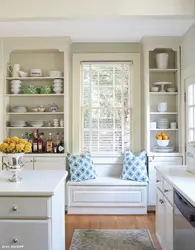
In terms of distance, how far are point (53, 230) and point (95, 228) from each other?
1696mm

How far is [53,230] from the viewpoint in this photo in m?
2.33

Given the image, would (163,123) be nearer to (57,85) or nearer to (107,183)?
(107,183)

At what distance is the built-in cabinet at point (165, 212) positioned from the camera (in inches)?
104

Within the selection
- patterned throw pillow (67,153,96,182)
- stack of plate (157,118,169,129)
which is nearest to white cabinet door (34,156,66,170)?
patterned throw pillow (67,153,96,182)

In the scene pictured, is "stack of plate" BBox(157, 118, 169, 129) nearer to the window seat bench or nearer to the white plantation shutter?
the white plantation shutter

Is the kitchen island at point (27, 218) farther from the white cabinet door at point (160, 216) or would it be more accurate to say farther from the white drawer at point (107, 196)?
the white drawer at point (107, 196)

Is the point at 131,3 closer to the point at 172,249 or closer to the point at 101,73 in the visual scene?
the point at 101,73

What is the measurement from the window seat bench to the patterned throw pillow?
0.34ft

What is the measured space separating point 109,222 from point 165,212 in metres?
1.45

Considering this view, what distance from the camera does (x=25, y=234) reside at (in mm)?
2250

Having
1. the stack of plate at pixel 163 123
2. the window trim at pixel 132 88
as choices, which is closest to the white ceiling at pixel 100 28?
the window trim at pixel 132 88

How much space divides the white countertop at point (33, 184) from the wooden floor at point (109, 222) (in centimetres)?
124

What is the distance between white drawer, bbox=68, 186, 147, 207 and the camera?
14.6 ft

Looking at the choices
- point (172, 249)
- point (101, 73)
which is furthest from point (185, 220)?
point (101, 73)
